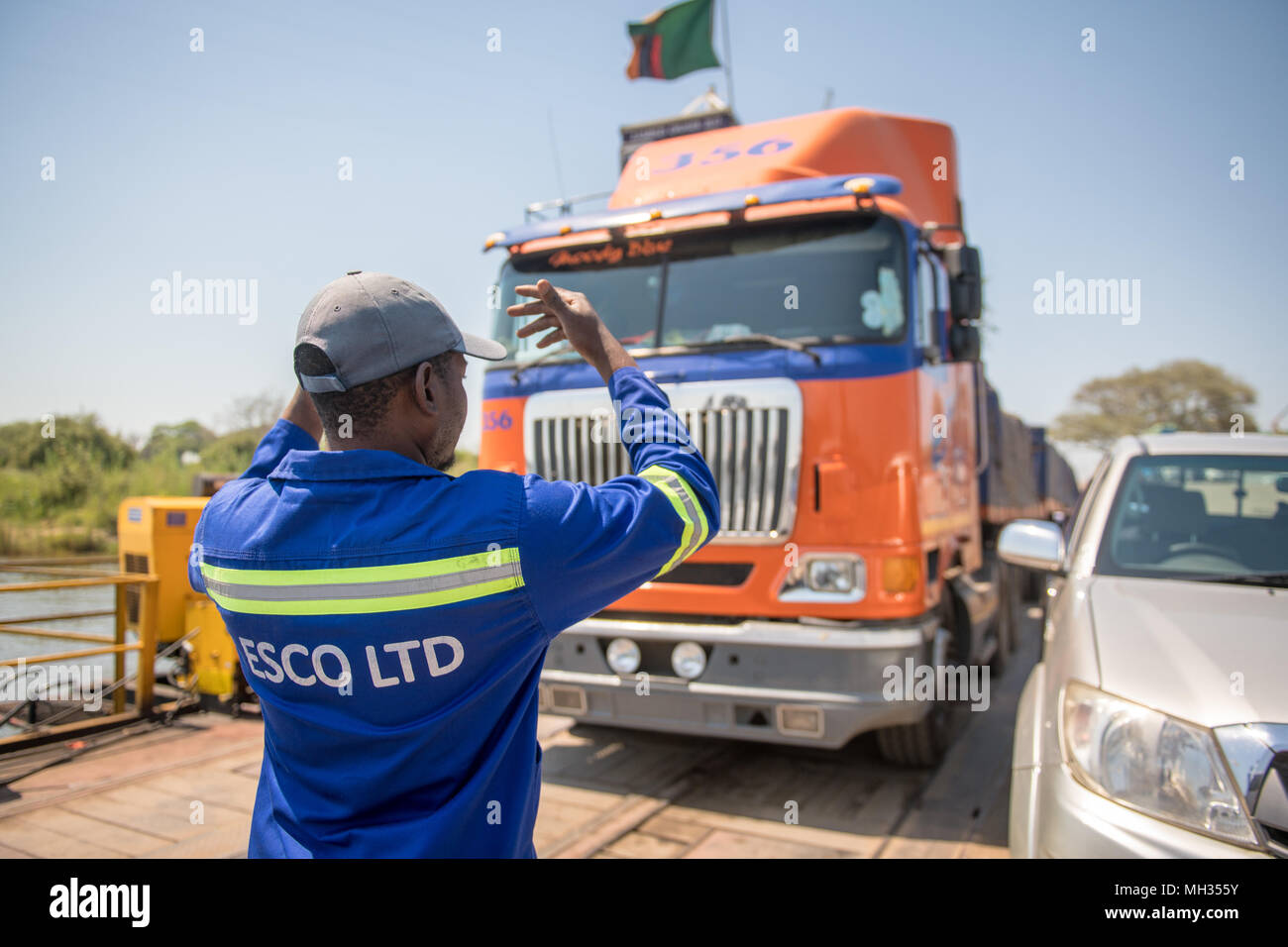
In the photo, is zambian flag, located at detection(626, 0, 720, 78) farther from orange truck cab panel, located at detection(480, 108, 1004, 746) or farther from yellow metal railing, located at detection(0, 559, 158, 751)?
yellow metal railing, located at detection(0, 559, 158, 751)

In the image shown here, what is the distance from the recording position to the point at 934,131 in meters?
6.44

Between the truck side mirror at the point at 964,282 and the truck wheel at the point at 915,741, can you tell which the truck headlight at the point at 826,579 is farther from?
the truck side mirror at the point at 964,282

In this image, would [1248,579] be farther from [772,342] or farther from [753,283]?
[753,283]

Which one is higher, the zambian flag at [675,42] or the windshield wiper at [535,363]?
the zambian flag at [675,42]

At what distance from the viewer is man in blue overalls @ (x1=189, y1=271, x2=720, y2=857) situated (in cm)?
133

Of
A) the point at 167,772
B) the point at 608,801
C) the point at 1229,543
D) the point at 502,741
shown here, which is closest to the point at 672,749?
the point at 608,801

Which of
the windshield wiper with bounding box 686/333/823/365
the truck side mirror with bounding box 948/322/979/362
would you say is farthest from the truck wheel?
the windshield wiper with bounding box 686/333/823/365

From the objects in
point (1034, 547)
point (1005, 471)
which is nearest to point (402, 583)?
point (1034, 547)

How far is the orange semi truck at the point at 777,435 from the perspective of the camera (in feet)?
14.3

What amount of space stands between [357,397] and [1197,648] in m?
2.59

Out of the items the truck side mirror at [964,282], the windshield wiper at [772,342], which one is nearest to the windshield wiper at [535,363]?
the windshield wiper at [772,342]

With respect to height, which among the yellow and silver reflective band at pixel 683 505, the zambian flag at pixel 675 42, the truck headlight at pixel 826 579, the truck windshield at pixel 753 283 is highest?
the zambian flag at pixel 675 42

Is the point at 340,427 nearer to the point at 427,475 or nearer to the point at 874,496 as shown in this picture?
the point at 427,475

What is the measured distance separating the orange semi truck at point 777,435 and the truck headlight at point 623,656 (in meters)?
0.01
